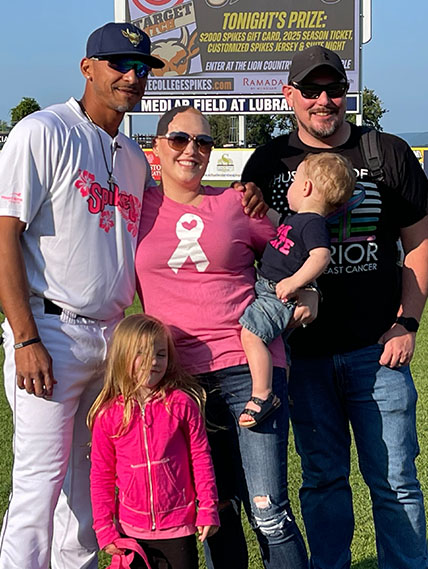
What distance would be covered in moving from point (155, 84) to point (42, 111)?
19309mm

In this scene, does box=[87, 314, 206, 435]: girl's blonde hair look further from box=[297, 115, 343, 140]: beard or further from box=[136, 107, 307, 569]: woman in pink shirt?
box=[297, 115, 343, 140]: beard

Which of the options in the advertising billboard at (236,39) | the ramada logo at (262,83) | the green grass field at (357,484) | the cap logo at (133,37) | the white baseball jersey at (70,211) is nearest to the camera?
the white baseball jersey at (70,211)

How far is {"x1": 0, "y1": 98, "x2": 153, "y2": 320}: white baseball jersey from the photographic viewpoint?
289 centimetres

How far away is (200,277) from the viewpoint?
3.01m

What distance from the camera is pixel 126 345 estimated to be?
2947 mm

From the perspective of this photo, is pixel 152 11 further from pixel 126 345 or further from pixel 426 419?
pixel 126 345

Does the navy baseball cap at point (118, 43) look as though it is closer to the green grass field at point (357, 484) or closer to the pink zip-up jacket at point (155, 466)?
the pink zip-up jacket at point (155, 466)

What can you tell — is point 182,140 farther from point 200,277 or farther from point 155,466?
point 155,466

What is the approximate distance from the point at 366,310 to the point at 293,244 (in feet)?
1.74

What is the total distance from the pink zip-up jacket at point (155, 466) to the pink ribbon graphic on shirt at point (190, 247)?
0.50 meters

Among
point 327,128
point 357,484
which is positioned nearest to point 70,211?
point 327,128

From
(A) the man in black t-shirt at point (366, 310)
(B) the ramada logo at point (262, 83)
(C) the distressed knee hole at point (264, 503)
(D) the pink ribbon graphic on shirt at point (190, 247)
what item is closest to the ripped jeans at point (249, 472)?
(C) the distressed knee hole at point (264, 503)

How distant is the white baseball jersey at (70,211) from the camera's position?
2.89 meters

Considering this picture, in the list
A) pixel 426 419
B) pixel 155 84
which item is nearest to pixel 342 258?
pixel 426 419
